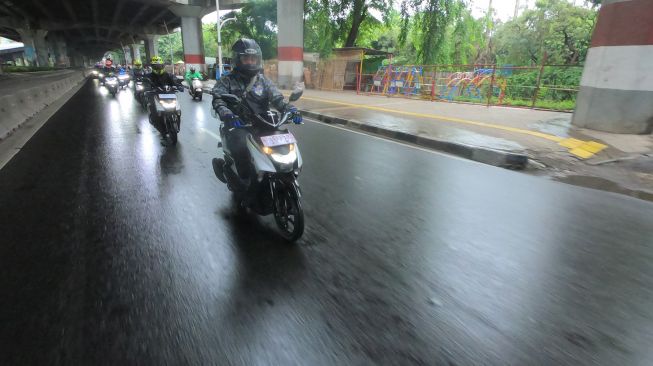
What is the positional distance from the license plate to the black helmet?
1.07m

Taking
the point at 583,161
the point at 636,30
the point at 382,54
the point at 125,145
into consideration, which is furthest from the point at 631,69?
the point at 382,54

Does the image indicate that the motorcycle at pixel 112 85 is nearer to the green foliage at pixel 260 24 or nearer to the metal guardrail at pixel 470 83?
the metal guardrail at pixel 470 83

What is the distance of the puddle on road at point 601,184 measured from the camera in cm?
560

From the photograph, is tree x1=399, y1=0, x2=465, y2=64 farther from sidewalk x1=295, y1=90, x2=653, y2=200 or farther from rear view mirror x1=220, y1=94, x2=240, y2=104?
rear view mirror x1=220, y1=94, x2=240, y2=104

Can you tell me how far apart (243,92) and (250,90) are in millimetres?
99

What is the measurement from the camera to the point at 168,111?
25.9 ft

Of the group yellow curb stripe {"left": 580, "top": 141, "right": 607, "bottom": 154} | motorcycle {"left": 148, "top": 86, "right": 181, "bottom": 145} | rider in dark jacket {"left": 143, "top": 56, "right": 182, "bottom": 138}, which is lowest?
yellow curb stripe {"left": 580, "top": 141, "right": 607, "bottom": 154}

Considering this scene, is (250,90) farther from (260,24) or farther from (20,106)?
(260,24)

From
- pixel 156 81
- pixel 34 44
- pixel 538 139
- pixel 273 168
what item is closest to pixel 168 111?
pixel 156 81

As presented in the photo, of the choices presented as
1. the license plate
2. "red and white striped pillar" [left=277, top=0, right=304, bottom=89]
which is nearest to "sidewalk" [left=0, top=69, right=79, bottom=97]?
the license plate

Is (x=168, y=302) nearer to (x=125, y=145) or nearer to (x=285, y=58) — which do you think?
(x=125, y=145)

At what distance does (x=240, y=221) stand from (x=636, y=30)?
32.2 feet

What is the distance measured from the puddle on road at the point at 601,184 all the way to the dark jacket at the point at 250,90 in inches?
198

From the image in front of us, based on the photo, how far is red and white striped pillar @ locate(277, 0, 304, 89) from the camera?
973 inches
